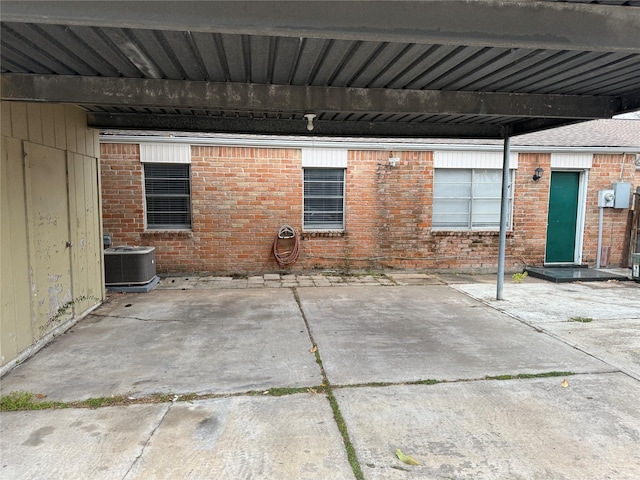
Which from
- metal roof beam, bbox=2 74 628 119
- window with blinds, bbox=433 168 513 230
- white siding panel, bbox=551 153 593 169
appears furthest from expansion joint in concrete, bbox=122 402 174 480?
white siding panel, bbox=551 153 593 169

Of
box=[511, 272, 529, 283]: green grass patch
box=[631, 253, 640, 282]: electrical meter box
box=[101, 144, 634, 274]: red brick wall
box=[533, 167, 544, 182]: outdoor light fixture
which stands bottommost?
box=[511, 272, 529, 283]: green grass patch

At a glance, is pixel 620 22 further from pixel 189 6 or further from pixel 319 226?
pixel 319 226

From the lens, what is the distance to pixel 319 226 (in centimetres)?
916

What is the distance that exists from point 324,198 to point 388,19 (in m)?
6.90

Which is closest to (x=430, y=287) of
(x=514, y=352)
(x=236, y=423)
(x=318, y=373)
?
(x=514, y=352)

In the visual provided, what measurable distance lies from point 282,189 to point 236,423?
20.6ft

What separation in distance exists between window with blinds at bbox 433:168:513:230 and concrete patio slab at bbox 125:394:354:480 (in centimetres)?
702

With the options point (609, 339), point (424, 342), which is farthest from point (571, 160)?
point (424, 342)

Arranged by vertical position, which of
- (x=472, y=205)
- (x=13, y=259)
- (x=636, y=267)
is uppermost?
(x=472, y=205)

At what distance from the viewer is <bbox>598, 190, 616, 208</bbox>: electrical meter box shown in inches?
363

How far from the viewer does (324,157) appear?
8.77 meters

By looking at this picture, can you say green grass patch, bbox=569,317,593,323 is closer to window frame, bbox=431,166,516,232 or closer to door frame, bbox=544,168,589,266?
window frame, bbox=431,166,516,232

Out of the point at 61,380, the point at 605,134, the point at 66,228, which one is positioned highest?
the point at 605,134

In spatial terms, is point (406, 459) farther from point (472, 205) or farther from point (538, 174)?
point (538, 174)
